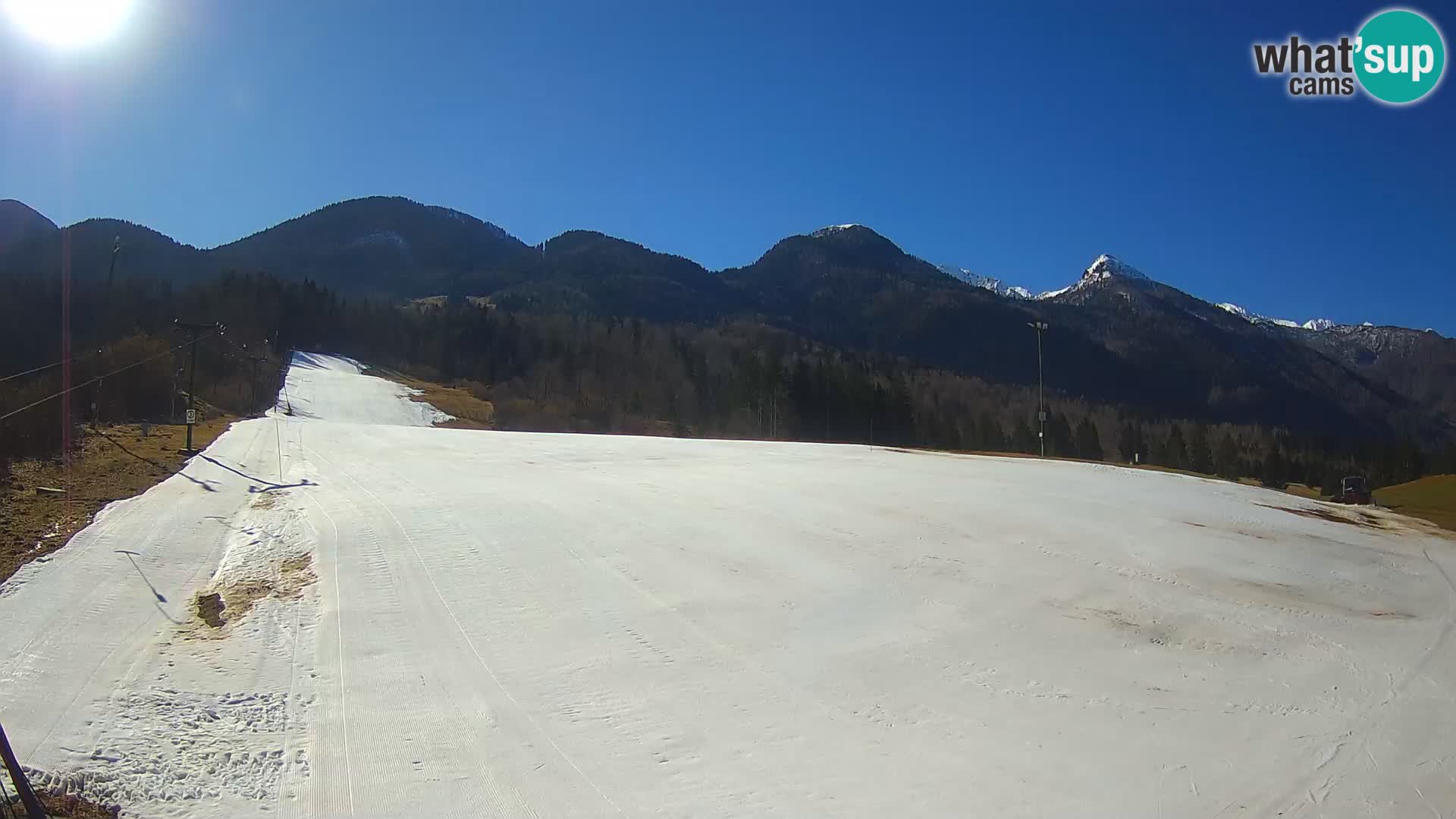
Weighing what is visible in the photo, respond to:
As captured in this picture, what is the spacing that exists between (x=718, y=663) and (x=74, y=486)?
47.1ft

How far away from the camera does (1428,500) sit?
33.5 metres

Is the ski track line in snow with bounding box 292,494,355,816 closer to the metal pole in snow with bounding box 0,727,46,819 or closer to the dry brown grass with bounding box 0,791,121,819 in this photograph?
the dry brown grass with bounding box 0,791,121,819

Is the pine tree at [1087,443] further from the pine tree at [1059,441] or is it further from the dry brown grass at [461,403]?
the dry brown grass at [461,403]

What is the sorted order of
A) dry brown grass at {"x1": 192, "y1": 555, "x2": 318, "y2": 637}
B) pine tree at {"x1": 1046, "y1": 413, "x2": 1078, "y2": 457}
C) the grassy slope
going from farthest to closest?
pine tree at {"x1": 1046, "y1": 413, "x2": 1078, "y2": 457} < the grassy slope < dry brown grass at {"x1": 192, "y1": 555, "x2": 318, "y2": 637}

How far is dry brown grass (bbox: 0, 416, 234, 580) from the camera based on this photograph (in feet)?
37.6

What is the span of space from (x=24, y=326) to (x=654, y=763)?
110 metres

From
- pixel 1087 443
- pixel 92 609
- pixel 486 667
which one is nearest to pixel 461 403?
pixel 92 609

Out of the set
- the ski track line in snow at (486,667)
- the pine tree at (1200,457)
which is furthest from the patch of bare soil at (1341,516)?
the pine tree at (1200,457)

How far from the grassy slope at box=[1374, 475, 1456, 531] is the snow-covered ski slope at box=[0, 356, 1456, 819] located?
1204cm

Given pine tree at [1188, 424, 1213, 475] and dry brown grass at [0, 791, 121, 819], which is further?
pine tree at [1188, 424, 1213, 475]

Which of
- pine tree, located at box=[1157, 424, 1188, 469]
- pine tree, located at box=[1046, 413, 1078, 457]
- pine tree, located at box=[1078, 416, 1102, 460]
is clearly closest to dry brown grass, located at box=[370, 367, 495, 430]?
pine tree, located at box=[1046, 413, 1078, 457]

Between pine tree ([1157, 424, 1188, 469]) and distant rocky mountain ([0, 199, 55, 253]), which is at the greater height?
distant rocky mountain ([0, 199, 55, 253])

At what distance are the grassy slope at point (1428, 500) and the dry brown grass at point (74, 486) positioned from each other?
31533mm

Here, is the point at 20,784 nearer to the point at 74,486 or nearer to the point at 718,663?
the point at 718,663
